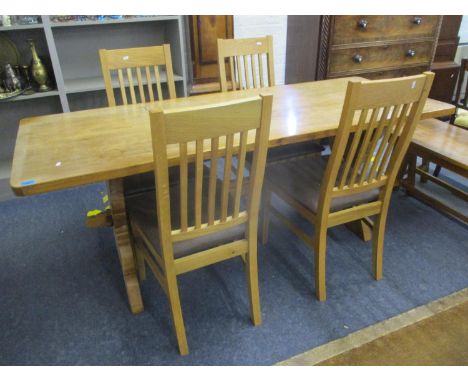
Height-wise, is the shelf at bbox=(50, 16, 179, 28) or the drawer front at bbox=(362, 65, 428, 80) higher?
the shelf at bbox=(50, 16, 179, 28)

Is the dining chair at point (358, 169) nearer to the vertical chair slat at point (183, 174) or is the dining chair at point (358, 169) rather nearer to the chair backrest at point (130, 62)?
the vertical chair slat at point (183, 174)


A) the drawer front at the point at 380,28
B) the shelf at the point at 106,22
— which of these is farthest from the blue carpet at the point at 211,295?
the drawer front at the point at 380,28

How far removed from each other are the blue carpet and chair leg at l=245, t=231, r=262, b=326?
0.18 feet

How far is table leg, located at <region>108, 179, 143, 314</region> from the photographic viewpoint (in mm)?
1427

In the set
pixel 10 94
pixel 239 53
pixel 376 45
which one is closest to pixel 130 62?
pixel 239 53

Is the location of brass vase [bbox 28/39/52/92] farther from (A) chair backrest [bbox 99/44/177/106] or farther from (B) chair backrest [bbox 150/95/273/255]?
(B) chair backrest [bbox 150/95/273/255]

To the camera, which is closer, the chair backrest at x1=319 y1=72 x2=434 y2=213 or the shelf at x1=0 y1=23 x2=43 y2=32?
the chair backrest at x1=319 y1=72 x2=434 y2=213

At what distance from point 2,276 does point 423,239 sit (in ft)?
7.33

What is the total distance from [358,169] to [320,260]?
0.43 meters

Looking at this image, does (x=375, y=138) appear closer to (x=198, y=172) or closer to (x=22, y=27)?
(x=198, y=172)

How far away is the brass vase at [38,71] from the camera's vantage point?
7.83ft

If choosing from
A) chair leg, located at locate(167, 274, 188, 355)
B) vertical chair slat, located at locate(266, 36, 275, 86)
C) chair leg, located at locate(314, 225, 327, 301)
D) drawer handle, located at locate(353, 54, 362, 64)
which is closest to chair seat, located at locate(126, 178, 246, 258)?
chair leg, located at locate(167, 274, 188, 355)

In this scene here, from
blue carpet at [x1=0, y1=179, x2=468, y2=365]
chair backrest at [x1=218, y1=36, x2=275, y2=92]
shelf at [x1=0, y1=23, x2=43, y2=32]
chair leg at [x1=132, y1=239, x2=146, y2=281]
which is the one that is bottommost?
blue carpet at [x1=0, y1=179, x2=468, y2=365]

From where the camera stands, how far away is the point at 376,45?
286 centimetres
